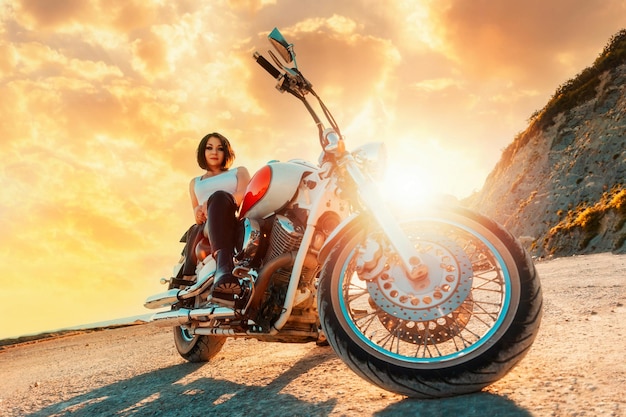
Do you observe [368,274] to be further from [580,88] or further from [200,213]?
[580,88]

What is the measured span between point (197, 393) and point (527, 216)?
19111 mm

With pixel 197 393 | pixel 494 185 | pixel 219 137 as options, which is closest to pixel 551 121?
pixel 494 185

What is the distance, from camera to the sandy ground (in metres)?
2.09

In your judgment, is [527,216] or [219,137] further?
[527,216]

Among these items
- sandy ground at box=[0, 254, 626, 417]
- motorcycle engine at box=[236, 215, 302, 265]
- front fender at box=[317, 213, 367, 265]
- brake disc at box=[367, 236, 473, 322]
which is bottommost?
sandy ground at box=[0, 254, 626, 417]

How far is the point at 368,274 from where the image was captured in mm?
2500

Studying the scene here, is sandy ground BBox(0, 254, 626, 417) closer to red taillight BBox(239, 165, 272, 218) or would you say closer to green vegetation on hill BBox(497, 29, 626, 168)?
red taillight BBox(239, 165, 272, 218)

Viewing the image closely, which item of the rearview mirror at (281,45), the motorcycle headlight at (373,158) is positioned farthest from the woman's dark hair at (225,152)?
the motorcycle headlight at (373,158)

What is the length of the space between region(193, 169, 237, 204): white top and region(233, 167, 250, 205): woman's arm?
0.12 ft

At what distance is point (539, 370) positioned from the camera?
2.53m

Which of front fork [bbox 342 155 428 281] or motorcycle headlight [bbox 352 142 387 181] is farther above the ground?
motorcycle headlight [bbox 352 142 387 181]

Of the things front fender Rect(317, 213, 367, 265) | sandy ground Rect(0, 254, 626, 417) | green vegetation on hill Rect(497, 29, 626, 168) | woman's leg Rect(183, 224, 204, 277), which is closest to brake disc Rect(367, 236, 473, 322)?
front fender Rect(317, 213, 367, 265)

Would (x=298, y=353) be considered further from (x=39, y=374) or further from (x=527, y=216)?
(x=527, y=216)

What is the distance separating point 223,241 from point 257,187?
457mm
